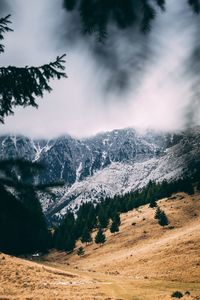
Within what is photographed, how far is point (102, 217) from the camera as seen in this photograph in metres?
118

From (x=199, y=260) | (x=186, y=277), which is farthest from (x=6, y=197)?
(x=199, y=260)

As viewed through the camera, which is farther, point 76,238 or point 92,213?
point 92,213

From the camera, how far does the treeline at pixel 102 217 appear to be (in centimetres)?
10744

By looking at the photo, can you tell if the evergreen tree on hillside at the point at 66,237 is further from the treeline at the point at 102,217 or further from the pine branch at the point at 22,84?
the pine branch at the point at 22,84

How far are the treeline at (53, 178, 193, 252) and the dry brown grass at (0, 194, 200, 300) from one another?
12.6 ft

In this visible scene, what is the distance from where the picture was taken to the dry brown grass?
35125mm

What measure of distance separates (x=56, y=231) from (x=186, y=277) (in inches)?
2987

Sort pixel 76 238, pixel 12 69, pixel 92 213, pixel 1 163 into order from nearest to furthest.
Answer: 1. pixel 1 163
2. pixel 12 69
3. pixel 76 238
4. pixel 92 213

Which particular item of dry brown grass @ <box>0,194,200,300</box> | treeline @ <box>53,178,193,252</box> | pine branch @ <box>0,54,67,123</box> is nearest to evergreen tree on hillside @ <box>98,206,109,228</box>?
treeline @ <box>53,178,193,252</box>

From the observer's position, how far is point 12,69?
24.3 ft

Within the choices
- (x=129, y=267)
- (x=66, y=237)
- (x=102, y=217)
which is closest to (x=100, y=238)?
(x=66, y=237)

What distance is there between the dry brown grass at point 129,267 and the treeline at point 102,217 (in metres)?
3.84

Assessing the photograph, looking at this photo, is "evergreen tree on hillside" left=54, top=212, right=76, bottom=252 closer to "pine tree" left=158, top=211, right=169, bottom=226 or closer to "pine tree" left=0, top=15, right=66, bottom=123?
"pine tree" left=158, top=211, right=169, bottom=226

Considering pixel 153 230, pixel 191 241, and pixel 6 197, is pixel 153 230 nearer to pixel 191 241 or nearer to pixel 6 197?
pixel 191 241
